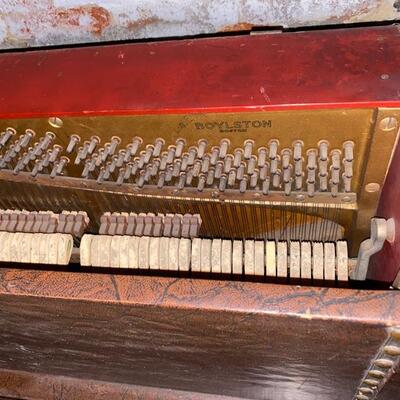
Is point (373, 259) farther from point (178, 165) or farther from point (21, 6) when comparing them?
point (21, 6)

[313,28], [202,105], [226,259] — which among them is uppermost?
[313,28]

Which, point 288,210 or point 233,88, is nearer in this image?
point 233,88

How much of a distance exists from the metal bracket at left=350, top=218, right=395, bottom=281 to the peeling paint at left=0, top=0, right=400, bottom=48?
0.54 meters

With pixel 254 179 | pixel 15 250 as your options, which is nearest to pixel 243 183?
pixel 254 179

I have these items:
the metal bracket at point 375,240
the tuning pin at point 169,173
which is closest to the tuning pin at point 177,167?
the tuning pin at point 169,173

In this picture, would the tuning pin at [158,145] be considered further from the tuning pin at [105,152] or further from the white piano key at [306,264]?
the white piano key at [306,264]

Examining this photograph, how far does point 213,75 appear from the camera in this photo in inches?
48.5

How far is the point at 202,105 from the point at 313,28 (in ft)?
1.48

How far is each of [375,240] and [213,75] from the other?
619mm

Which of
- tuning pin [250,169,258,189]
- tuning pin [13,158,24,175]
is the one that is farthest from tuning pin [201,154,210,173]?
tuning pin [13,158,24,175]

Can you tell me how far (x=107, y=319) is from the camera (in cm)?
117

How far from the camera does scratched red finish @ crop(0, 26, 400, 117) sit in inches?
44.8

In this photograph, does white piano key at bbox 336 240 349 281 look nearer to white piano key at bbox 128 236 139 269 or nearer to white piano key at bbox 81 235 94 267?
white piano key at bbox 128 236 139 269

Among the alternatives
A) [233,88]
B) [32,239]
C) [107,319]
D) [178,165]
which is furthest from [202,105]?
→ [32,239]
